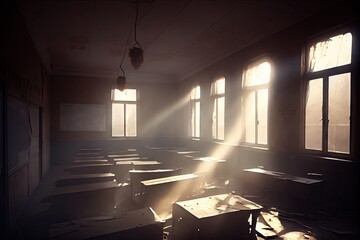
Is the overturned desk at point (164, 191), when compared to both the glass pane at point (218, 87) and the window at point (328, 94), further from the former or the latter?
the glass pane at point (218, 87)

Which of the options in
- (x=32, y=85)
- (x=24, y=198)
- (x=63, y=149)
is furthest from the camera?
(x=63, y=149)

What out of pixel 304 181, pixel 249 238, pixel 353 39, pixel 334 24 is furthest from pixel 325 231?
pixel 334 24

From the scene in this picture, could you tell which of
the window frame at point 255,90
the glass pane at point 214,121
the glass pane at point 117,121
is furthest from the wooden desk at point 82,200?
the glass pane at point 117,121

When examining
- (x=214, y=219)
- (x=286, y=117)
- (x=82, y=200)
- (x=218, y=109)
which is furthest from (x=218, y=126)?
(x=214, y=219)

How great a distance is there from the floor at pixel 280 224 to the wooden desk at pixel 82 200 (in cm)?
14

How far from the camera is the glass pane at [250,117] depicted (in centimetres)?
583

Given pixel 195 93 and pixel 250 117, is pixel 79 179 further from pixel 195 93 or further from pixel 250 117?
pixel 195 93

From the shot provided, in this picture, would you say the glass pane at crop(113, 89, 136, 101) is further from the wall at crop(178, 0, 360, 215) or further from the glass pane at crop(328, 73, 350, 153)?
the glass pane at crop(328, 73, 350, 153)

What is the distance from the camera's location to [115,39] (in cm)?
590

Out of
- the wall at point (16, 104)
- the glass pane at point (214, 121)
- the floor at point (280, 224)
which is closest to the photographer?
the floor at point (280, 224)

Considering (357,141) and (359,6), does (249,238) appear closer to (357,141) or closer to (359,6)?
(357,141)

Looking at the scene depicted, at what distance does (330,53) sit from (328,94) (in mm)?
638

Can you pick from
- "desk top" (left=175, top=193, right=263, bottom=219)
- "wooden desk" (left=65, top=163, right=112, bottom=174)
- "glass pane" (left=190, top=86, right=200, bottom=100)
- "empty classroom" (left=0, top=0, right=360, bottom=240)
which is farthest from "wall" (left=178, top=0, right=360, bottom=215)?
"wooden desk" (left=65, top=163, right=112, bottom=174)

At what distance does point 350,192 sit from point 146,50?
540cm
